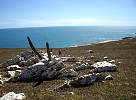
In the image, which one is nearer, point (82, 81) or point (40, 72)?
point (82, 81)

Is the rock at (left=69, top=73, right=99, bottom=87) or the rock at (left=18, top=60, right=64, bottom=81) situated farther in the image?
the rock at (left=18, top=60, right=64, bottom=81)

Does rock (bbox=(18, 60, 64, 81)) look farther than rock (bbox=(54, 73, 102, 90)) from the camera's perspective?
Yes

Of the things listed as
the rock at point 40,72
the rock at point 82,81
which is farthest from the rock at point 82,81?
the rock at point 40,72

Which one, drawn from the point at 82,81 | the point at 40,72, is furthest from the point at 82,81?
the point at 40,72

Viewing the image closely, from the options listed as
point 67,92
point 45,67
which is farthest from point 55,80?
point 67,92

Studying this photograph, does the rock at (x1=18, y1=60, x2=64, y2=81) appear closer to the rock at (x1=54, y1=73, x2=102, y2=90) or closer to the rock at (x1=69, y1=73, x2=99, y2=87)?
the rock at (x1=54, y1=73, x2=102, y2=90)

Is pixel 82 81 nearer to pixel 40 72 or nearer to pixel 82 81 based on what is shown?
pixel 82 81

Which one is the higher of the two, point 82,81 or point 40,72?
point 82,81

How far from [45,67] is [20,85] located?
4.48 m

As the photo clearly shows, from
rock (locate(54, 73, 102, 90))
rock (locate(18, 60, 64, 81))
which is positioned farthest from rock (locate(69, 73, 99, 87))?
rock (locate(18, 60, 64, 81))

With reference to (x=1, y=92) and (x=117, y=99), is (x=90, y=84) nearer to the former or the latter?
(x=117, y=99)

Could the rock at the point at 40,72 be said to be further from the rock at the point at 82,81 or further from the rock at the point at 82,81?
the rock at the point at 82,81

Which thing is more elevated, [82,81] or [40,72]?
[82,81]

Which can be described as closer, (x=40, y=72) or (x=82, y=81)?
(x=82, y=81)
